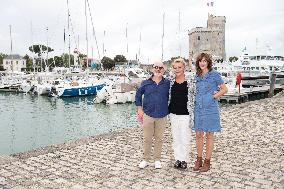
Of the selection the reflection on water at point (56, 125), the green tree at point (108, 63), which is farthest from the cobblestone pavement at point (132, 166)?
the green tree at point (108, 63)

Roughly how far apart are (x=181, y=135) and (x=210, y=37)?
99.7 meters

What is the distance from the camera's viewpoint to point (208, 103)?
20.5ft

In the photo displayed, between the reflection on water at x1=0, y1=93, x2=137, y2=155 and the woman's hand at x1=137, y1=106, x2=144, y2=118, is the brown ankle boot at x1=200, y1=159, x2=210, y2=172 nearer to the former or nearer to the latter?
the woman's hand at x1=137, y1=106, x2=144, y2=118

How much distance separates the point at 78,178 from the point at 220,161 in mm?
2856

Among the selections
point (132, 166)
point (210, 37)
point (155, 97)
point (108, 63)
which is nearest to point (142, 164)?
point (132, 166)

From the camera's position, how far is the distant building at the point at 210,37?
10200 centimetres

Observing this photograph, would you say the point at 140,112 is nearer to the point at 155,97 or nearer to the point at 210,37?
the point at 155,97

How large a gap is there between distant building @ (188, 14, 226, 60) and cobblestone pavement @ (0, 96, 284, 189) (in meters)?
93.2

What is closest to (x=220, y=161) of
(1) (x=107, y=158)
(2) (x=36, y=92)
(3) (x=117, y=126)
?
(1) (x=107, y=158)

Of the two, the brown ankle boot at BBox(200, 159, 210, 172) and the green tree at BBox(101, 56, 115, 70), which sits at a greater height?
the green tree at BBox(101, 56, 115, 70)

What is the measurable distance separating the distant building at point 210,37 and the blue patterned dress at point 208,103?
95773 mm

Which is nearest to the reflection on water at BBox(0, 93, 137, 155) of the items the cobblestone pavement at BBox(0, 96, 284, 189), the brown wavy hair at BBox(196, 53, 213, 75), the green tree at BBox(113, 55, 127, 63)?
the cobblestone pavement at BBox(0, 96, 284, 189)

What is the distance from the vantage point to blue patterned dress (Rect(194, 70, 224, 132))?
626cm

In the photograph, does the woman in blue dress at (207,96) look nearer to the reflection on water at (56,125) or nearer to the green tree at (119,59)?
the reflection on water at (56,125)
